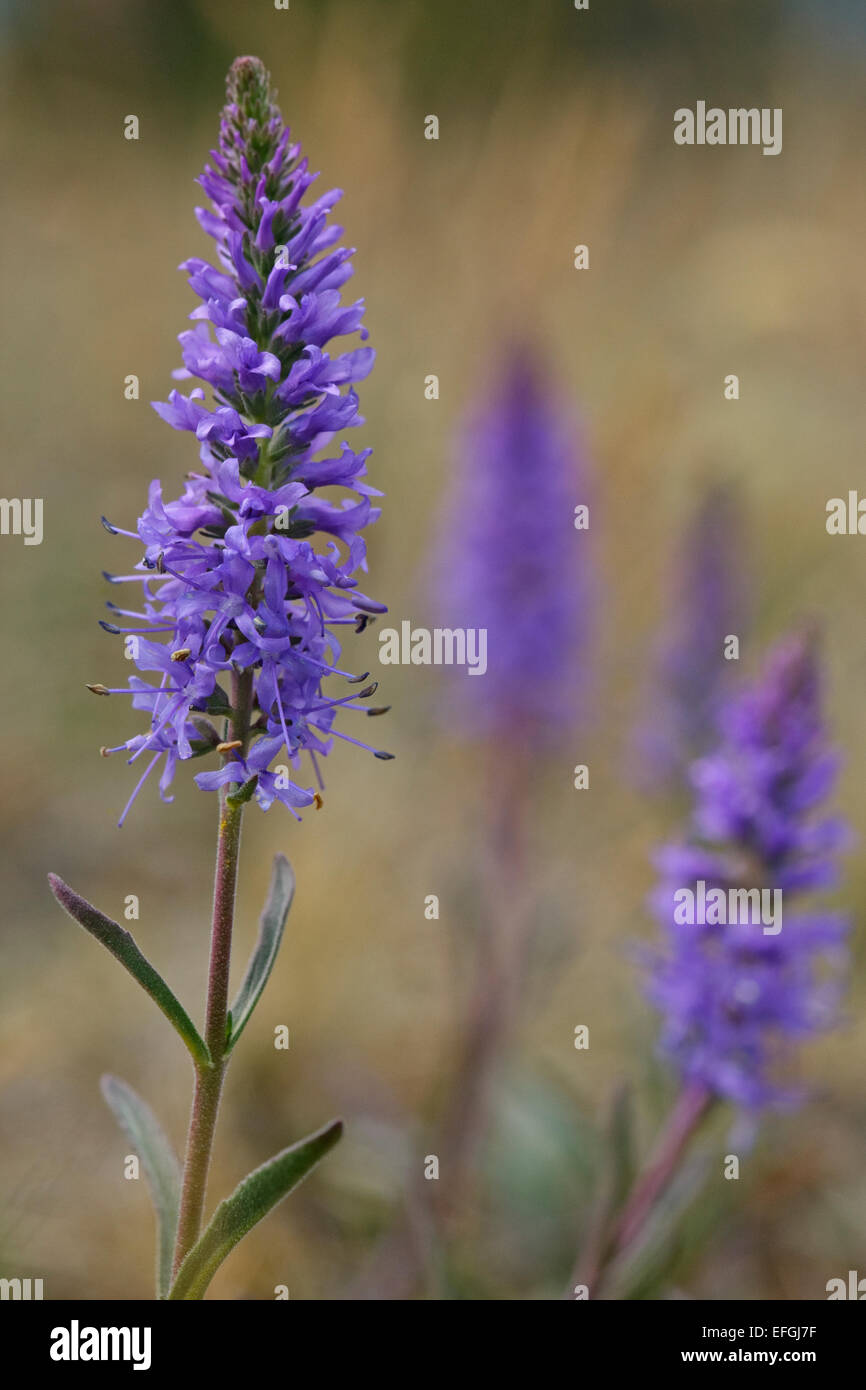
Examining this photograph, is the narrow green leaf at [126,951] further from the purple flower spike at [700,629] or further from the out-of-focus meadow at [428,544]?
the purple flower spike at [700,629]

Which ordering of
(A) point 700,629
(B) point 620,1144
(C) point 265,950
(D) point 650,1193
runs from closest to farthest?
(C) point 265,950 → (B) point 620,1144 → (D) point 650,1193 → (A) point 700,629

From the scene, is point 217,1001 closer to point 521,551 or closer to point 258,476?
point 258,476

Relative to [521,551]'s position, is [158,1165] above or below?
below

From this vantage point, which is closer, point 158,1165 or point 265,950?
point 265,950

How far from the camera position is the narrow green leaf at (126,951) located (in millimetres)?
1484

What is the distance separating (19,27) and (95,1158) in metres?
8.90

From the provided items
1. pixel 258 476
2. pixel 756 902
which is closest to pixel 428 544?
pixel 756 902

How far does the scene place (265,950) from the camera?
1.72 metres

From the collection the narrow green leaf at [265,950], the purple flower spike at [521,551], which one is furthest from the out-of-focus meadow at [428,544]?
the narrow green leaf at [265,950]

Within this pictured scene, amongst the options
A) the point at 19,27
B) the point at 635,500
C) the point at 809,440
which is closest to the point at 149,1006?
the point at 635,500

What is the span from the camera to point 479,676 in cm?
448

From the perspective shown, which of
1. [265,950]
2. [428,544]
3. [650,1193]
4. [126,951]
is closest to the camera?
[126,951]

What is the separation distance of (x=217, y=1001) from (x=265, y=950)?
165 millimetres

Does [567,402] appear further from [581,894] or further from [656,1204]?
[656,1204]
